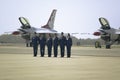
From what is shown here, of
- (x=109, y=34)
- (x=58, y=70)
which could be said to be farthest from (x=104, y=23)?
(x=58, y=70)

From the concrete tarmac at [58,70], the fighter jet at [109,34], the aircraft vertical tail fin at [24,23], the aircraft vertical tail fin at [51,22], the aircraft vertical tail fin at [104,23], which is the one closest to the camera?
the concrete tarmac at [58,70]

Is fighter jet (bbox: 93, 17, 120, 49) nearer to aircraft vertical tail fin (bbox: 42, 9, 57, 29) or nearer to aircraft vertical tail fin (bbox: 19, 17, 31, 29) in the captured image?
aircraft vertical tail fin (bbox: 19, 17, 31, 29)

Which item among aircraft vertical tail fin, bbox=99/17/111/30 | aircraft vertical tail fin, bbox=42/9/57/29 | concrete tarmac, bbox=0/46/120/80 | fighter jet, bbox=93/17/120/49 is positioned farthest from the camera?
aircraft vertical tail fin, bbox=42/9/57/29

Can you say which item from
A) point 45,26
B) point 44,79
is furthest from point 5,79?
point 45,26

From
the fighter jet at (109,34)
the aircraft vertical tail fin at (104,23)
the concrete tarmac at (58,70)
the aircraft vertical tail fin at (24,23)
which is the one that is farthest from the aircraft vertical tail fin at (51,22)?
the concrete tarmac at (58,70)

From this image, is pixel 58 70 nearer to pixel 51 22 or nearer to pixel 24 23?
pixel 24 23

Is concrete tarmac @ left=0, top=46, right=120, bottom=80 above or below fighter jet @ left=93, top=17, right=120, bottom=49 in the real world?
below

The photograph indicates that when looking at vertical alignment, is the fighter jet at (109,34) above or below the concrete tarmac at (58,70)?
above

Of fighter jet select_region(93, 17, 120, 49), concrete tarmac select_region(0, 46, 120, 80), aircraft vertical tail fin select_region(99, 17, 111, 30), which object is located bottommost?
concrete tarmac select_region(0, 46, 120, 80)

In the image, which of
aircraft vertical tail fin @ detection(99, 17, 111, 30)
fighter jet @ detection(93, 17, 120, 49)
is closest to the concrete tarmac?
fighter jet @ detection(93, 17, 120, 49)

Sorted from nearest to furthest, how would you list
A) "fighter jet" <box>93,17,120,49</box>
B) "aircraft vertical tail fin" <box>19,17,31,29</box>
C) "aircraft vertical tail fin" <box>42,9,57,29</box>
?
"fighter jet" <box>93,17,120,49</box> < "aircraft vertical tail fin" <box>19,17,31,29</box> < "aircraft vertical tail fin" <box>42,9,57,29</box>

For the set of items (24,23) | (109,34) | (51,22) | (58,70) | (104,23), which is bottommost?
(58,70)

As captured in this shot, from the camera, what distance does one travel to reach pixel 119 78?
1272 cm

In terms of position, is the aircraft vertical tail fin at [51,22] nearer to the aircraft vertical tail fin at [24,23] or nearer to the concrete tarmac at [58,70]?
the aircraft vertical tail fin at [24,23]
